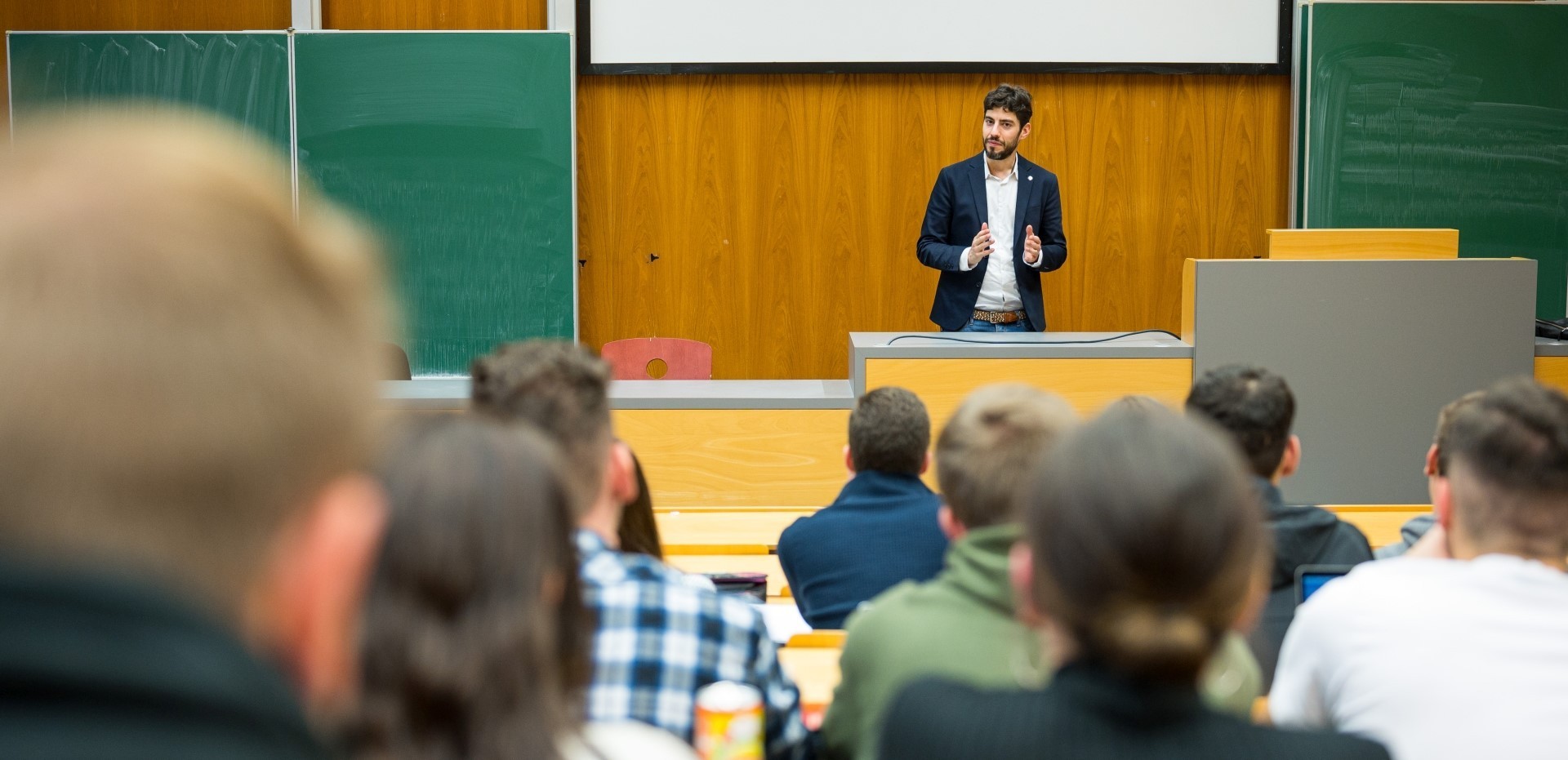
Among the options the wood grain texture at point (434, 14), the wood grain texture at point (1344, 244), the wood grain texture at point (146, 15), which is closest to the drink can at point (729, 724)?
the wood grain texture at point (1344, 244)

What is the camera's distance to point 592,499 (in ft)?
6.15

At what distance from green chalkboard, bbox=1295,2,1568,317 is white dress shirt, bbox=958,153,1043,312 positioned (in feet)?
5.81

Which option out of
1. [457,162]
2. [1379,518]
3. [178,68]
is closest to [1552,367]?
[1379,518]

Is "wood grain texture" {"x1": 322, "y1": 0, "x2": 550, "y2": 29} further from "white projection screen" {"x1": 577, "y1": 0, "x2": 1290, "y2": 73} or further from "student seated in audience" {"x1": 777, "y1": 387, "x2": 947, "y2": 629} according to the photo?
"student seated in audience" {"x1": 777, "y1": 387, "x2": 947, "y2": 629}

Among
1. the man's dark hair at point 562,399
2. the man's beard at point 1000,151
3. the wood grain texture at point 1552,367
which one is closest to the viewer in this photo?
the man's dark hair at point 562,399

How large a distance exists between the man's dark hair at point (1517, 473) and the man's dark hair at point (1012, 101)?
3537 mm

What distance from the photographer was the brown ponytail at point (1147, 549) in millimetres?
1075

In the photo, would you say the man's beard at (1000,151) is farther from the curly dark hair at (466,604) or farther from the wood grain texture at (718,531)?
the curly dark hair at (466,604)

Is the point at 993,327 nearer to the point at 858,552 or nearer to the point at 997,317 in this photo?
the point at 997,317

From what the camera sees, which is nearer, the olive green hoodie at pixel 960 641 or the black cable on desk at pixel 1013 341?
the olive green hoodie at pixel 960 641

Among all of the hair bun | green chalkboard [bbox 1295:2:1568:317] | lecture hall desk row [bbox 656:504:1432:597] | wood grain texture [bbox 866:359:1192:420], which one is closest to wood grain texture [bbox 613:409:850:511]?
wood grain texture [bbox 866:359:1192:420]

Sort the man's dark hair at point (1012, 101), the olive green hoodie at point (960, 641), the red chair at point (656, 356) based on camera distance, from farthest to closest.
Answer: the red chair at point (656, 356) → the man's dark hair at point (1012, 101) → the olive green hoodie at point (960, 641)

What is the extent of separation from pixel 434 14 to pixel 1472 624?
5.89 metres

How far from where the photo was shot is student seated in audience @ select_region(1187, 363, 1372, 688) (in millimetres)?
2305
